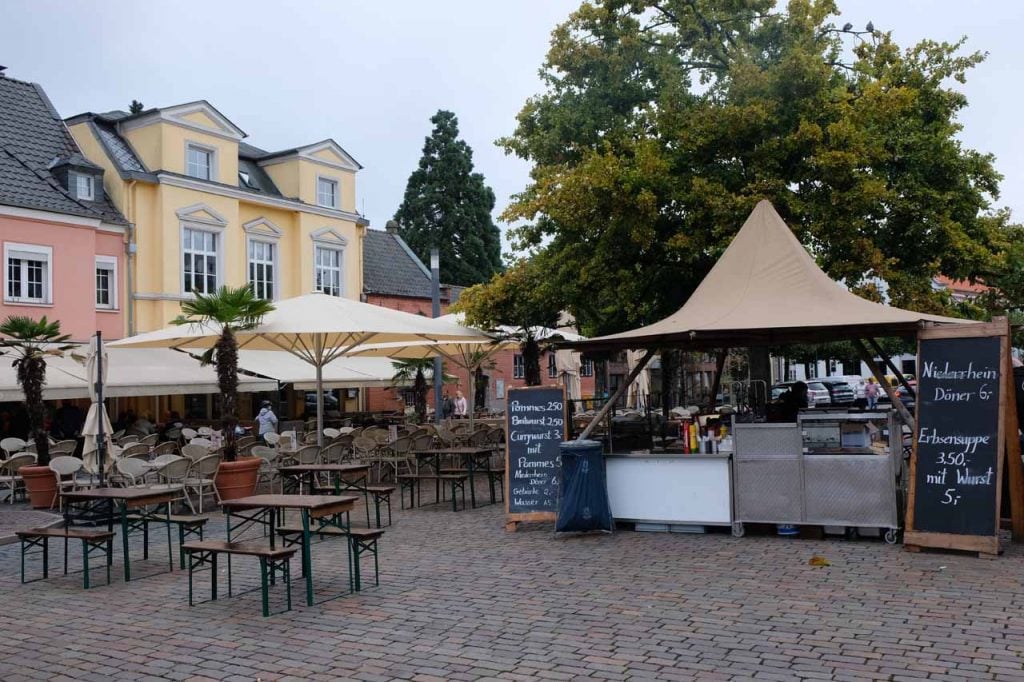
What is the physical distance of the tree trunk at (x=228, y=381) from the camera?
45.7 ft

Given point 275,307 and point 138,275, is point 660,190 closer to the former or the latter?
point 275,307

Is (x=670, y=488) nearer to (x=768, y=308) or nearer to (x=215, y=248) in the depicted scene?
(x=768, y=308)

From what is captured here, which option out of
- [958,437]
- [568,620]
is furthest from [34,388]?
[958,437]

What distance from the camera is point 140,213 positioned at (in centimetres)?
2691

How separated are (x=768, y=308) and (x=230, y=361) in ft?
25.8

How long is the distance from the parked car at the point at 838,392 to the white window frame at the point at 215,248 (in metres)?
25.0

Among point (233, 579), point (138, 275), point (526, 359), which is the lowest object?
point (233, 579)

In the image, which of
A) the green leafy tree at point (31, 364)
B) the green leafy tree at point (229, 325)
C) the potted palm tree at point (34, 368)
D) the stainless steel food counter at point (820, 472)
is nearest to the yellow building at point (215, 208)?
the potted palm tree at point (34, 368)

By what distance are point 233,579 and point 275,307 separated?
6.73m

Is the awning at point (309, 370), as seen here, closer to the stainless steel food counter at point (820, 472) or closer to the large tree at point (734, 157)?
the large tree at point (734, 157)

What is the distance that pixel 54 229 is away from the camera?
24500 millimetres

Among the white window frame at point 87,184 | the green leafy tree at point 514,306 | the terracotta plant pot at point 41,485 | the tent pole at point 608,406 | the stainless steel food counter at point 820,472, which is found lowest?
the terracotta plant pot at point 41,485

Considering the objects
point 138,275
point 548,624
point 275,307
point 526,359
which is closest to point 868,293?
point 526,359

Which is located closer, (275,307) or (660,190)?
(275,307)
